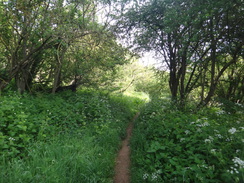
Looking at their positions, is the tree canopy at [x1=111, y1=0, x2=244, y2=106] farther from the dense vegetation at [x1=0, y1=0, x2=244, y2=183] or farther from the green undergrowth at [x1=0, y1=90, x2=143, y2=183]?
the green undergrowth at [x1=0, y1=90, x2=143, y2=183]

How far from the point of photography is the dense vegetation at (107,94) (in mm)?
3264

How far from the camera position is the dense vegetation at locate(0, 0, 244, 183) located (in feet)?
10.7

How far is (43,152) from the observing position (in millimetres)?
3584

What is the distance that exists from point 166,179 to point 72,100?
19.6ft

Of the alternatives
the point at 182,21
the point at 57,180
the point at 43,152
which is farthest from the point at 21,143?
the point at 182,21

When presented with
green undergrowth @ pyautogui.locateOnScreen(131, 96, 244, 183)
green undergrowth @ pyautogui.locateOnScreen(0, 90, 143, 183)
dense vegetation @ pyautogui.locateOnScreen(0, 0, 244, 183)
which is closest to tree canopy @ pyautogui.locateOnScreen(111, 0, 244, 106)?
dense vegetation @ pyautogui.locateOnScreen(0, 0, 244, 183)

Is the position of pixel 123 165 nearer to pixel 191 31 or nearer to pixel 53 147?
pixel 53 147

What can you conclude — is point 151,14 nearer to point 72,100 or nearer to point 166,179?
point 72,100

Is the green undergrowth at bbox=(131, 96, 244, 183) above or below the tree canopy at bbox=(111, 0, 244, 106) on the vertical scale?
below

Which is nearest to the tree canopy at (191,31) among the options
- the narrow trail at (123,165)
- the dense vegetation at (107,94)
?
the dense vegetation at (107,94)

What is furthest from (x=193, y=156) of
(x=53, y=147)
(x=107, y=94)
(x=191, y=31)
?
(x=107, y=94)

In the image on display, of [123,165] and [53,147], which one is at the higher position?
[53,147]

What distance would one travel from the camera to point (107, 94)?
10.6 metres

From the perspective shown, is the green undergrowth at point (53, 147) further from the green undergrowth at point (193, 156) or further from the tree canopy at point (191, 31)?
→ the tree canopy at point (191, 31)
